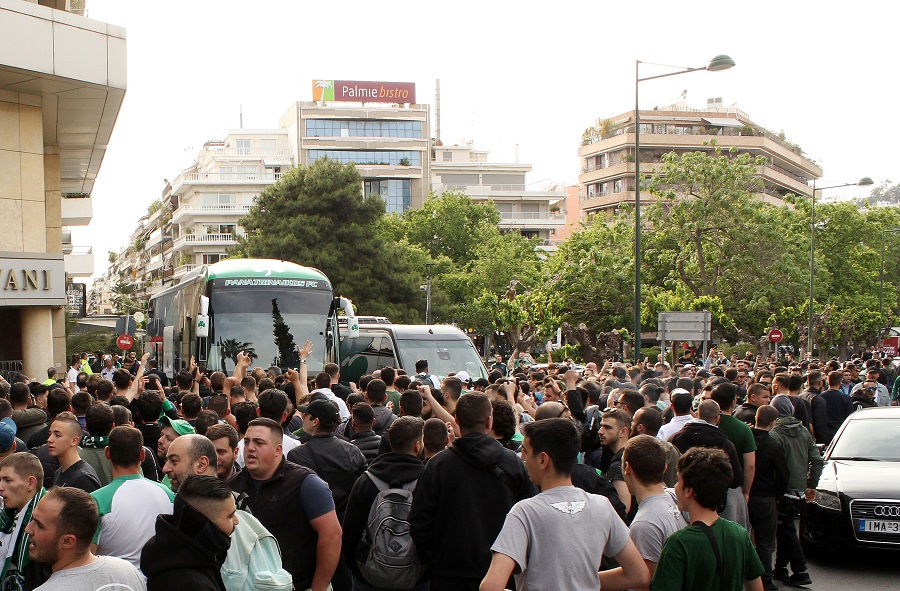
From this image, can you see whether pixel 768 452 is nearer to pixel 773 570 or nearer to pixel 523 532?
pixel 773 570

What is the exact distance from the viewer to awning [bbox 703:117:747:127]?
9031 cm

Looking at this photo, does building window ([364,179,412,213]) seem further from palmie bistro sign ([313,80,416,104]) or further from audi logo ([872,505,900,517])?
audi logo ([872,505,900,517])

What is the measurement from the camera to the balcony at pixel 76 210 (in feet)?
117

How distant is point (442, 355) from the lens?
2058 centimetres

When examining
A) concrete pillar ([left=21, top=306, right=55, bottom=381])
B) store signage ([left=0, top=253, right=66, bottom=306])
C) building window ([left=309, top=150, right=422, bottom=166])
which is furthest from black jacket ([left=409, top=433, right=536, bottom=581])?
building window ([left=309, top=150, right=422, bottom=166])

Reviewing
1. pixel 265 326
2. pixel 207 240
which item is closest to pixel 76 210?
pixel 265 326

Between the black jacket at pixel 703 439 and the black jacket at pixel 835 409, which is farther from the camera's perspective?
the black jacket at pixel 835 409

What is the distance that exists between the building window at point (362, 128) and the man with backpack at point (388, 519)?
304 ft

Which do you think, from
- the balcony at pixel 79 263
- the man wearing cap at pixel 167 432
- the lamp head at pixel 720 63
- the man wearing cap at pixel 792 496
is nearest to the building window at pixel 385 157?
the balcony at pixel 79 263

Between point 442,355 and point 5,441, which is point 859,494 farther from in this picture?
point 442,355

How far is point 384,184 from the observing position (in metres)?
96.1

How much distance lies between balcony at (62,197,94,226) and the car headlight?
31.3 m

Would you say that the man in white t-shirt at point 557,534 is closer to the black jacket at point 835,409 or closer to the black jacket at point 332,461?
the black jacket at point 332,461

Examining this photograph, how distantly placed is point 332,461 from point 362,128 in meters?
93.2
